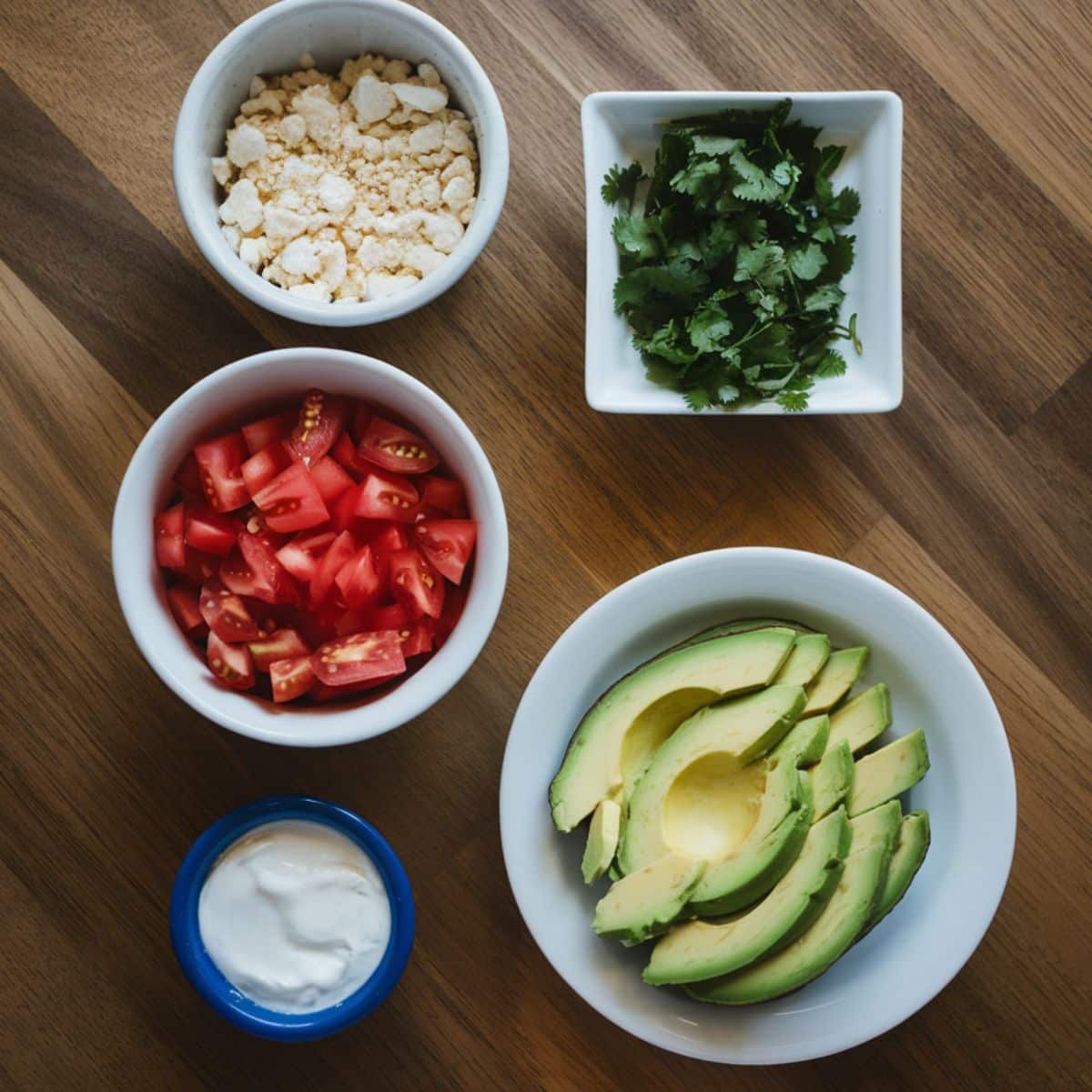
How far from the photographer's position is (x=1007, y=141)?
50.8 inches

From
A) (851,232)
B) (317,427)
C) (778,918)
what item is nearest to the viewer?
(778,918)

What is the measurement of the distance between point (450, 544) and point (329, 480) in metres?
0.14

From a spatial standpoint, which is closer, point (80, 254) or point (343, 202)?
point (343, 202)

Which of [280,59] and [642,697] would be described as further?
[280,59]

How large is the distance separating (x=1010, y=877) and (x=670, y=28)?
3.43 ft

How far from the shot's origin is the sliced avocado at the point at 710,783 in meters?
1.05

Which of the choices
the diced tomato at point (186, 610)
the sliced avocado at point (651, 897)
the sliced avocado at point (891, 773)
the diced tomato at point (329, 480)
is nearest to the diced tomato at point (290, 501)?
the diced tomato at point (329, 480)

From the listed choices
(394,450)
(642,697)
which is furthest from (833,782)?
(394,450)

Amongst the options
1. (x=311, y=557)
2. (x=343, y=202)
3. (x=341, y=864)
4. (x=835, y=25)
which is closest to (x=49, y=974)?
(x=341, y=864)

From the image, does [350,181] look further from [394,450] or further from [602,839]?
[602,839]

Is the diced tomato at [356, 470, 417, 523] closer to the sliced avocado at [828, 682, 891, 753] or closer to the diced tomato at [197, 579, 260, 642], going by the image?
the diced tomato at [197, 579, 260, 642]

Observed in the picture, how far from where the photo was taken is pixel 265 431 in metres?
1.12

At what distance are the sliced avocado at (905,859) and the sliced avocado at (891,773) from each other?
4 cm

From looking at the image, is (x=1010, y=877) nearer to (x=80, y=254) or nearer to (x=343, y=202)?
(x=343, y=202)
